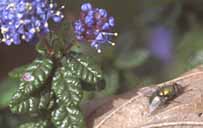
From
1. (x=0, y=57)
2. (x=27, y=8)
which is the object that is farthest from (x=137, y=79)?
(x=27, y=8)

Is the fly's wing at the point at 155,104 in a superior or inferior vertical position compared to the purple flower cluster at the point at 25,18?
inferior

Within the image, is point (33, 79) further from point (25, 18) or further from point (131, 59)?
point (131, 59)

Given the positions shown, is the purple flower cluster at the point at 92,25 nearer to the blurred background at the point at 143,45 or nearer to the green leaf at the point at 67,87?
the green leaf at the point at 67,87

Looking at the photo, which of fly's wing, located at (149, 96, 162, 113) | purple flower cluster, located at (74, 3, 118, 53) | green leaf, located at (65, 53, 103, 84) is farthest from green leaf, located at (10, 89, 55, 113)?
fly's wing, located at (149, 96, 162, 113)

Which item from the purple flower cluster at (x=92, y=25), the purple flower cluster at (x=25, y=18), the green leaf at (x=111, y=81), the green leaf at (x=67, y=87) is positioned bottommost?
the green leaf at (x=111, y=81)

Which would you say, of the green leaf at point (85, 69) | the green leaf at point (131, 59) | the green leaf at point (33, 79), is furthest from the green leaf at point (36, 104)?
the green leaf at point (131, 59)

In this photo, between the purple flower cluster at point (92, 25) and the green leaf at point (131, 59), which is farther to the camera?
the green leaf at point (131, 59)

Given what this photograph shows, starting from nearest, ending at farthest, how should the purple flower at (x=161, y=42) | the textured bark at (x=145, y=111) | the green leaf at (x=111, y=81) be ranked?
the textured bark at (x=145, y=111) → the green leaf at (x=111, y=81) → the purple flower at (x=161, y=42)
